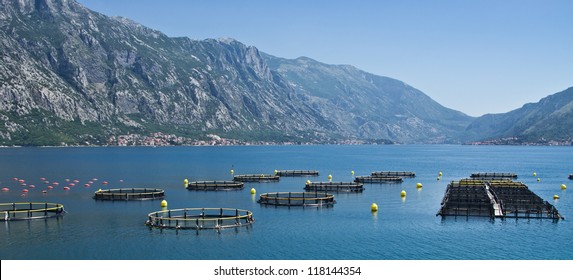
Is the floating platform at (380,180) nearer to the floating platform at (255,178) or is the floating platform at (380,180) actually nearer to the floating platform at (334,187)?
the floating platform at (255,178)

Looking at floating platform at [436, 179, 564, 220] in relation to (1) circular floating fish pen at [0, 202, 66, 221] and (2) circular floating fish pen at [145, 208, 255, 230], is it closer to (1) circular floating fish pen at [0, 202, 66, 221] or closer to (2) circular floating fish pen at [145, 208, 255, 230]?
(2) circular floating fish pen at [145, 208, 255, 230]

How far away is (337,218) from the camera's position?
98.8 m

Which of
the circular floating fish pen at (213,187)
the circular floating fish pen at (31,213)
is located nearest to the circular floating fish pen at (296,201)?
the circular floating fish pen at (213,187)

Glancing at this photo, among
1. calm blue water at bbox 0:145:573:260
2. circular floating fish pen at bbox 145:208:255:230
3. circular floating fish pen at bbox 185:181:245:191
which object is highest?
circular floating fish pen at bbox 185:181:245:191

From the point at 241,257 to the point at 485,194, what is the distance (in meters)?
78.7

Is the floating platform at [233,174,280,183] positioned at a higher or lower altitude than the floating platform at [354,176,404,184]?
higher

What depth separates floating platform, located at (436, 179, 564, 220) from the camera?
3888 inches

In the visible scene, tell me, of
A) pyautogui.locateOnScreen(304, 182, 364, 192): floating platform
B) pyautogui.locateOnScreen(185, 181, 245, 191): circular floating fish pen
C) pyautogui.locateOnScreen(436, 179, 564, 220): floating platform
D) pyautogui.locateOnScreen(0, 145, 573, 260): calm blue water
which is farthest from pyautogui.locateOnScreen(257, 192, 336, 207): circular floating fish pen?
pyautogui.locateOnScreen(185, 181, 245, 191): circular floating fish pen

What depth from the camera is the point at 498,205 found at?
356 feet

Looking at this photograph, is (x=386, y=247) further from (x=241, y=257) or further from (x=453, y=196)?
(x=453, y=196)

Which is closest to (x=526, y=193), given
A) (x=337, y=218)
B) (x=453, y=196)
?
(x=453, y=196)

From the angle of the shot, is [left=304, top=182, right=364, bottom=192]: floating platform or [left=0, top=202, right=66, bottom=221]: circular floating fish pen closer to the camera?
[left=0, top=202, right=66, bottom=221]: circular floating fish pen

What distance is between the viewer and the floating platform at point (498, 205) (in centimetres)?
9875

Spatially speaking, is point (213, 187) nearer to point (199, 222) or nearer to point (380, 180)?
point (380, 180)
